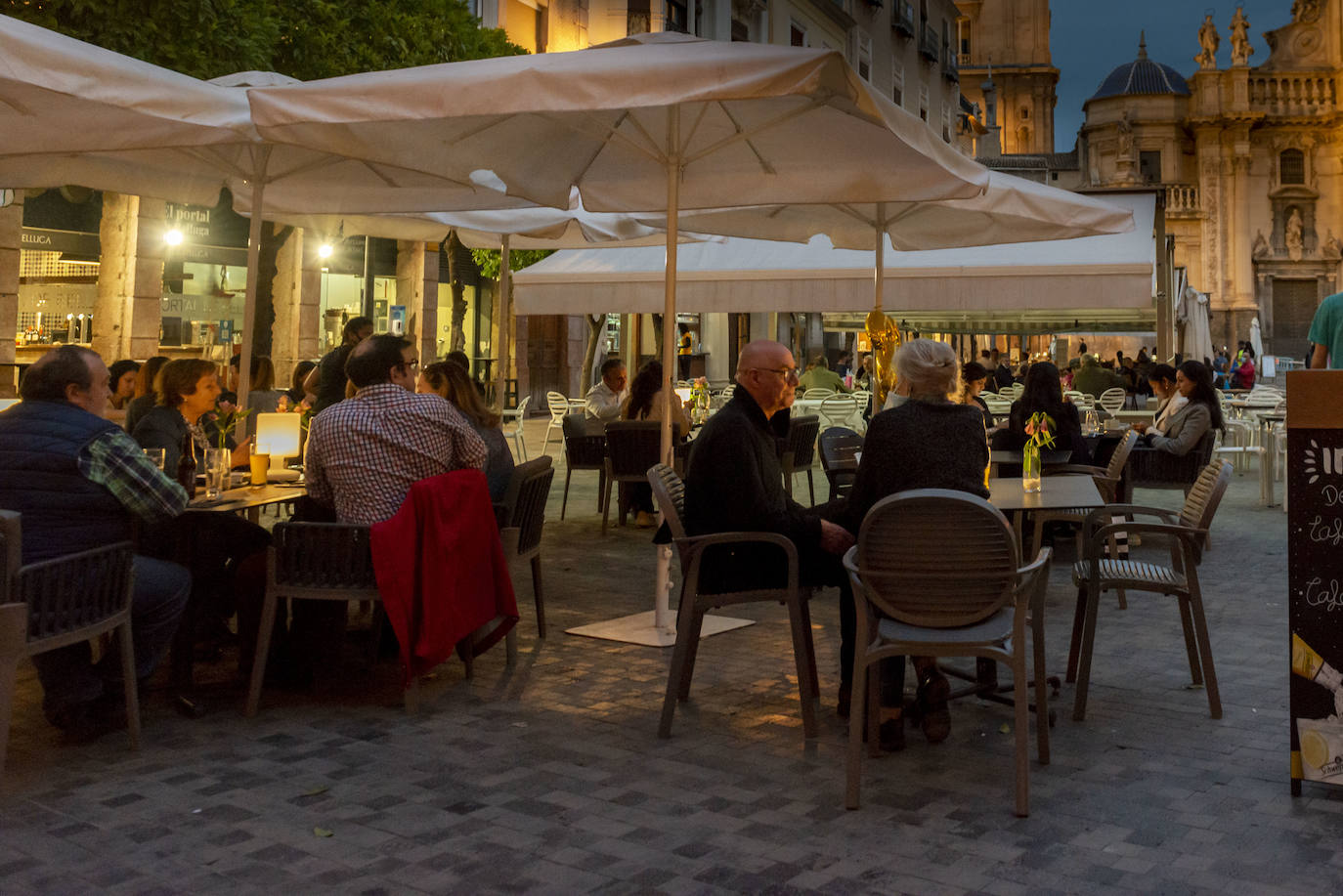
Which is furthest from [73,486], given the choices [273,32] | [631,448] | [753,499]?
[273,32]

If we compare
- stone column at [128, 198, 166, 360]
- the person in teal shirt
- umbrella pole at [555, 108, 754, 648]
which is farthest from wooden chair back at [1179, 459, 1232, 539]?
stone column at [128, 198, 166, 360]

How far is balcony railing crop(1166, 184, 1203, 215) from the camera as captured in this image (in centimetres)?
5819

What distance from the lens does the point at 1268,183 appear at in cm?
→ 5816

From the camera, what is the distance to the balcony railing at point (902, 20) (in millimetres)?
43312

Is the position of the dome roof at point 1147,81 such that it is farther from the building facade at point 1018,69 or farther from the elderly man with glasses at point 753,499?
the elderly man with glasses at point 753,499

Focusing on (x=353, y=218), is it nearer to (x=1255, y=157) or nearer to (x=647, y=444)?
(x=647, y=444)

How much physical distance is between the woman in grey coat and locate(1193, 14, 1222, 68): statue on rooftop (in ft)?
183

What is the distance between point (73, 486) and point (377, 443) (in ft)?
3.77

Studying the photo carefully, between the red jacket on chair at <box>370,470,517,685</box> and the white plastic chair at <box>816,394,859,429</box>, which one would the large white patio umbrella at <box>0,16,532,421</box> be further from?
the white plastic chair at <box>816,394,859,429</box>

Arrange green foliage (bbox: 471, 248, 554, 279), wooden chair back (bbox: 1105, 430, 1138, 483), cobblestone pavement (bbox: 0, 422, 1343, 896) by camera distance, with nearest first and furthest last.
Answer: cobblestone pavement (bbox: 0, 422, 1343, 896) < wooden chair back (bbox: 1105, 430, 1138, 483) < green foliage (bbox: 471, 248, 554, 279)

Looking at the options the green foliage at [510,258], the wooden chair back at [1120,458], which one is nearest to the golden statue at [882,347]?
the wooden chair back at [1120,458]

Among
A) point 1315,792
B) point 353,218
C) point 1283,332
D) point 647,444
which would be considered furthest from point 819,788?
point 1283,332

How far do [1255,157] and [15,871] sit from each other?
2518 inches

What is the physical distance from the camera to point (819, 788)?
14.0ft
